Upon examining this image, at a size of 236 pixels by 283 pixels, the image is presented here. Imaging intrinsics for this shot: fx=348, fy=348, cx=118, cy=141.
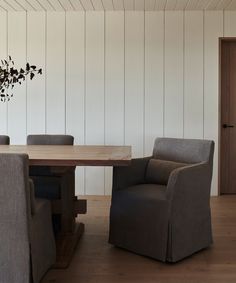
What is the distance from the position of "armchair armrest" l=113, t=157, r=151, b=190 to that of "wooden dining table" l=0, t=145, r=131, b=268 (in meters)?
0.17

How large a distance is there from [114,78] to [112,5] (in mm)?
889

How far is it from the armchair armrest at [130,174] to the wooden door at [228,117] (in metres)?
1.96

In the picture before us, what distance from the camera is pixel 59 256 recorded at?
8.25 feet

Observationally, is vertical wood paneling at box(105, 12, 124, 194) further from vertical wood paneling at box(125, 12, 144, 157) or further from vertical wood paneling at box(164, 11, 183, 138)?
vertical wood paneling at box(164, 11, 183, 138)

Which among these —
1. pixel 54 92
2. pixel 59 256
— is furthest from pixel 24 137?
pixel 59 256

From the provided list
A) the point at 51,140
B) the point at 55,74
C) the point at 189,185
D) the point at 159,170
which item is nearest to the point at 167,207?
the point at 189,185

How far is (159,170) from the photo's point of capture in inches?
116

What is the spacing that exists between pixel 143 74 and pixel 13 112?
5.84 feet

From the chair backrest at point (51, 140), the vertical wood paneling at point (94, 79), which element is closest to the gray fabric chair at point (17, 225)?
the chair backrest at point (51, 140)

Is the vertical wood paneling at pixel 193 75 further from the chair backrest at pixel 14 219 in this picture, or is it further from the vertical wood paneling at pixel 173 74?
the chair backrest at pixel 14 219

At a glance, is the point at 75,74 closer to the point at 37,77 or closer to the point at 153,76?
the point at 37,77

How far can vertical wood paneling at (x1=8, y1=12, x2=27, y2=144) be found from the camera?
452 centimetres

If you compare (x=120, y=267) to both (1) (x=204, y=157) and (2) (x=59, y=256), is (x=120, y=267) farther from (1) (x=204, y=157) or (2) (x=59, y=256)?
(1) (x=204, y=157)

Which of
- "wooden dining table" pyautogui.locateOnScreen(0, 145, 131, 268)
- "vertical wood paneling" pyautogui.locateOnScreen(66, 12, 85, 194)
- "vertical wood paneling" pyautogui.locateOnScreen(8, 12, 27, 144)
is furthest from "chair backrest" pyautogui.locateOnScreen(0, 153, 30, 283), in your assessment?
"vertical wood paneling" pyautogui.locateOnScreen(8, 12, 27, 144)
